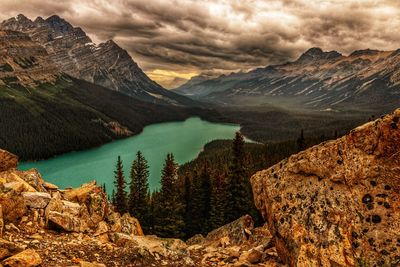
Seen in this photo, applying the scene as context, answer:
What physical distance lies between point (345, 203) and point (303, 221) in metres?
2.14

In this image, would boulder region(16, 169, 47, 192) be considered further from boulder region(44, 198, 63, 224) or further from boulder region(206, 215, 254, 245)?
boulder region(206, 215, 254, 245)

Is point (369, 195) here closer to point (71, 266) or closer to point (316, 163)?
point (316, 163)

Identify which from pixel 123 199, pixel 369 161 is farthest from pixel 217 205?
pixel 369 161

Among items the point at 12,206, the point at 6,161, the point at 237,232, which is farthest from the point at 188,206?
the point at 12,206

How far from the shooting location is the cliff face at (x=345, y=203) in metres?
13.4

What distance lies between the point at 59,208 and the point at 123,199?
4093cm

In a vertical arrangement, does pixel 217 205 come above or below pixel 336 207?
below

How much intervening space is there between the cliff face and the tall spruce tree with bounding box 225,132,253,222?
132ft

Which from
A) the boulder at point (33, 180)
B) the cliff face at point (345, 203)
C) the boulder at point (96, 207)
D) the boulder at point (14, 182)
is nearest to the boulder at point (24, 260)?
the boulder at point (14, 182)

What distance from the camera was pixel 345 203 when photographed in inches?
577

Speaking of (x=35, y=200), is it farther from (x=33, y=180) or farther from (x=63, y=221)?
(x=33, y=180)

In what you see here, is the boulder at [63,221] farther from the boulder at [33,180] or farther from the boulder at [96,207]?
the boulder at [33,180]

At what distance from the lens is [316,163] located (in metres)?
16.8

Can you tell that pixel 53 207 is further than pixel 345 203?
Yes
